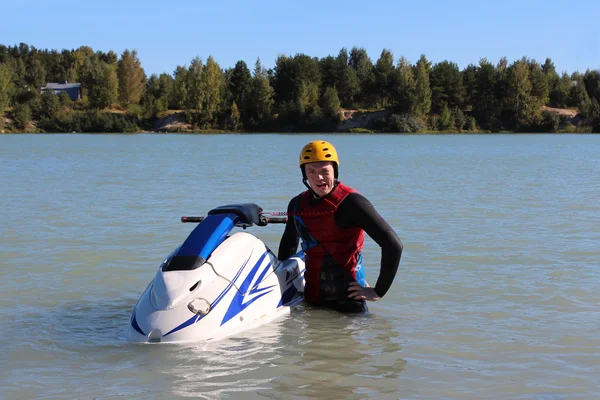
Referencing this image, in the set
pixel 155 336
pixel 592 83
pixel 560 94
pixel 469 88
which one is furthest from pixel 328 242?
pixel 592 83

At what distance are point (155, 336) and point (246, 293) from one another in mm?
723

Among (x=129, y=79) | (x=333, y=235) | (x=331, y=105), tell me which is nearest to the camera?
(x=333, y=235)

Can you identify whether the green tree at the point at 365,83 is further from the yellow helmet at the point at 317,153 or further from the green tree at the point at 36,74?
the yellow helmet at the point at 317,153

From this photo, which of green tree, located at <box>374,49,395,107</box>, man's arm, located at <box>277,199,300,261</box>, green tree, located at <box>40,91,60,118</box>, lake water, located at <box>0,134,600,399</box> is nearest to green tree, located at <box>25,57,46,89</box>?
green tree, located at <box>40,91,60,118</box>

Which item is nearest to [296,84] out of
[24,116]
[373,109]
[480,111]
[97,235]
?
[373,109]

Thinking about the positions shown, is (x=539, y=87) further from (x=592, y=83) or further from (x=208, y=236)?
(x=208, y=236)

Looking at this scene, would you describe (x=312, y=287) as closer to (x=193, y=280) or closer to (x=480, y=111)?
(x=193, y=280)

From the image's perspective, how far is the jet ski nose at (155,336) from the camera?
16.3 ft

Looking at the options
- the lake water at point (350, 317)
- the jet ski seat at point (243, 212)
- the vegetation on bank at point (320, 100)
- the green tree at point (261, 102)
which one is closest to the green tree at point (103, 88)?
the vegetation on bank at point (320, 100)

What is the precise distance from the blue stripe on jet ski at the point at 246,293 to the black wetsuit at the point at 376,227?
642 millimetres

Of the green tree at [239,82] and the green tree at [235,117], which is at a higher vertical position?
the green tree at [239,82]

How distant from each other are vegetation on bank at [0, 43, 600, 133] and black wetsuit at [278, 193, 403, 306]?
82.7m

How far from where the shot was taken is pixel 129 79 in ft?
319

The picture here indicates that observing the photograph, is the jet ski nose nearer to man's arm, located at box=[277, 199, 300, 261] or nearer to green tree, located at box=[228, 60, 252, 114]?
man's arm, located at box=[277, 199, 300, 261]
